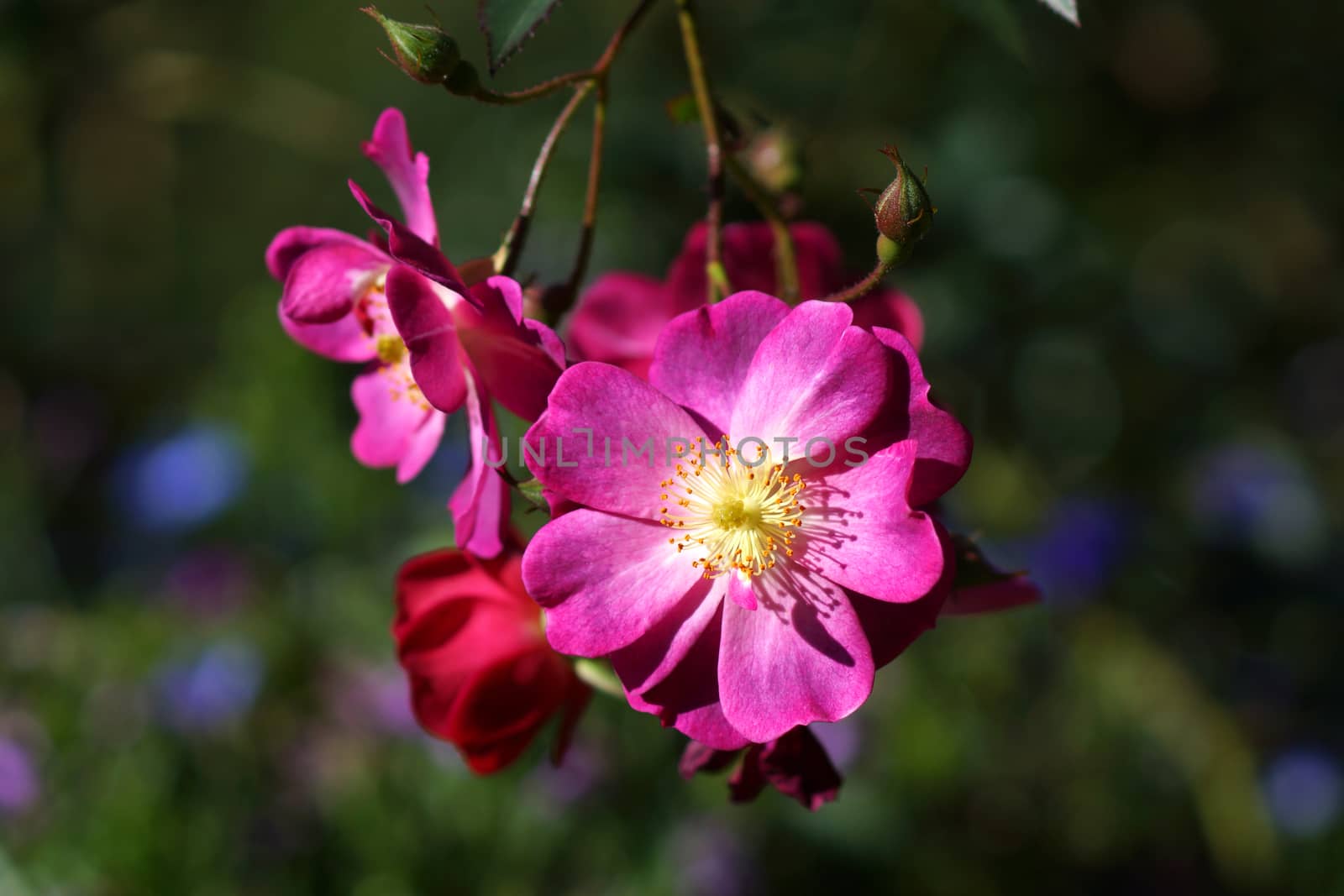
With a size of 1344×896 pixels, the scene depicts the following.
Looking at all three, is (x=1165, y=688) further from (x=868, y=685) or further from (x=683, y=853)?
(x=868, y=685)

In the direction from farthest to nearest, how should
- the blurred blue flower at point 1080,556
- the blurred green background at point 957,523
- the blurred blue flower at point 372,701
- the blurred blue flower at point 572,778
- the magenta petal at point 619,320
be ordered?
the blurred blue flower at point 1080,556
the blurred blue flower at point 372,701
the blurred blue flower at point 572,778
the blurred green background at point 957,523
the magenta petal at point 619,320

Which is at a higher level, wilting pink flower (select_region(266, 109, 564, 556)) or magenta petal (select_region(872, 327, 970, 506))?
magenta petal (select_region(872, 327, 970, 506))

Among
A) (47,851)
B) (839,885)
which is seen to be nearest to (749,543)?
(839,885)

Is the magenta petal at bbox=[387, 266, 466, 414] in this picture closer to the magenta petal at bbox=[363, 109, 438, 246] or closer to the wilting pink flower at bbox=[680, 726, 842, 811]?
the magenta petal at bbox=[363, 109, 438, 246]

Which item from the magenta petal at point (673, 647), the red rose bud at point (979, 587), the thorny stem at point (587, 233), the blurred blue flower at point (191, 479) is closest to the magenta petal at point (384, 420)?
the thorny stem at point (587, 233)

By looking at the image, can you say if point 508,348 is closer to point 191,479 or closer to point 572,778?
point 572,778

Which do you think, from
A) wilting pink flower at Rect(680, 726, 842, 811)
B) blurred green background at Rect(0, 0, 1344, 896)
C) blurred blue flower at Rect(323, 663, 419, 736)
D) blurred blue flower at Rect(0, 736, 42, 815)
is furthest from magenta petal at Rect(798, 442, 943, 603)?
blurred blue flower at Rect(0, 736, 42, 815)

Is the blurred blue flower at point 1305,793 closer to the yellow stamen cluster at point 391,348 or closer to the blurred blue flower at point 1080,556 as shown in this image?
the blurred blue flower at point 1080,556

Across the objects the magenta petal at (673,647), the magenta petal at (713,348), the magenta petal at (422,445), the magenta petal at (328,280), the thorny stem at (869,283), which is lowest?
the magenta petal at (422,445)
